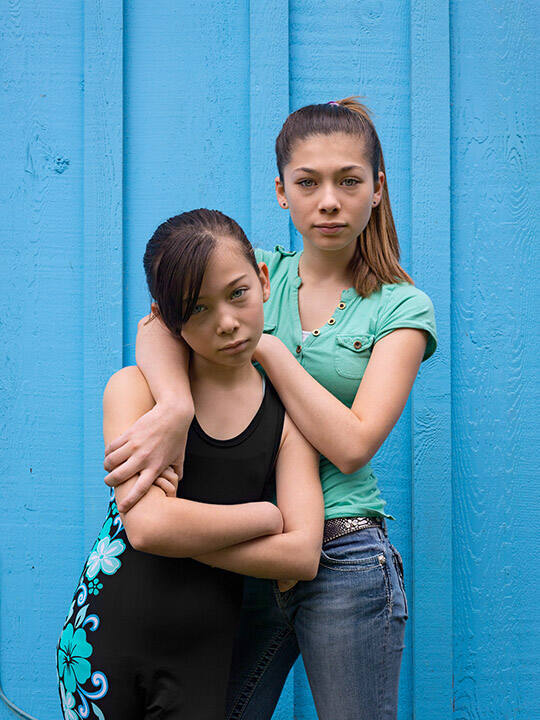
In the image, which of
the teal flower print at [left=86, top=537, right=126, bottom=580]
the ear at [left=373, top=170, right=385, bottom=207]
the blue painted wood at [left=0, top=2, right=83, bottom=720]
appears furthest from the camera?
the blue painted wood at [left=0, top=2, right=83, bottom=720]

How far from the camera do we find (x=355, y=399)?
1.57 m

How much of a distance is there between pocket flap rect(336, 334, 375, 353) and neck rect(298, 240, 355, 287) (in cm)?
17

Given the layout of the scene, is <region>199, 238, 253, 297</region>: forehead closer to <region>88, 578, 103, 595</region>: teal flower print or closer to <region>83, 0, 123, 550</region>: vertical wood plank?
<region>88, 578, 103, 595</region>: teal flower print

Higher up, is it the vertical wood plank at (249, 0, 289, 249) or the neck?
the vertical wood plank at (249, 0, 289, 249)

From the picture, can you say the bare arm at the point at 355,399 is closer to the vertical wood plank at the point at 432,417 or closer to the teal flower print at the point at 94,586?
the teal flower print at the point at 94,586

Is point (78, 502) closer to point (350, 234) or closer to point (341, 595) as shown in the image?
point (341, 595)

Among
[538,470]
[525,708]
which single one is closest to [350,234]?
[538,470]

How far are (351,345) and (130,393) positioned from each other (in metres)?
0.50

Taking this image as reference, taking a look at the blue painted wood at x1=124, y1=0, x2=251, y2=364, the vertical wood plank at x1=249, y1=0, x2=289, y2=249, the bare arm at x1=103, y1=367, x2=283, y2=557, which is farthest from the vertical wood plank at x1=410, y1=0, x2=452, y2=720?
the bare arm at x1=103, y1=367, x2=283, y2=557

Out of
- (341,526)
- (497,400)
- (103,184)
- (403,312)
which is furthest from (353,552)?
(103,184)

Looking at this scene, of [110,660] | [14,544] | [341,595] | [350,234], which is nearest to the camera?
[110,660]

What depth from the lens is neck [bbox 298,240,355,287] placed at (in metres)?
1.74

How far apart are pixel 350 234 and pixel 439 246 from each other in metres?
0.75

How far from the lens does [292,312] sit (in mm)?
1731
